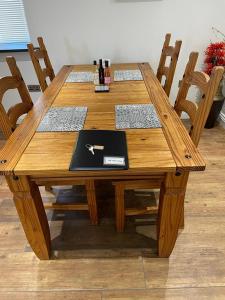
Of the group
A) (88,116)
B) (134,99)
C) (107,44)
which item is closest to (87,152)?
(88,116)

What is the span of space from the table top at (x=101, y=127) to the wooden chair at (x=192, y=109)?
9cm

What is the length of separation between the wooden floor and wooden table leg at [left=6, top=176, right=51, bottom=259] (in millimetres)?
147

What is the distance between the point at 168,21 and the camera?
2.45 meters

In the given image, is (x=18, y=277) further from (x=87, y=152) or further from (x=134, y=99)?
(x=134, y=99)

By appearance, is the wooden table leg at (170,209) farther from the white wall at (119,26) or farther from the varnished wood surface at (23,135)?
the white wall at (119,26)

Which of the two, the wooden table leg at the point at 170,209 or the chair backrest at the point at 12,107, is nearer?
the wooden table leg at the point at 170,209

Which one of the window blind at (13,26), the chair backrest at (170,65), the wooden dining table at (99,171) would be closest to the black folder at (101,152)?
the wooden dining table at (99,171)

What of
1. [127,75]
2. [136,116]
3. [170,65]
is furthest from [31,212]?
[170,65]

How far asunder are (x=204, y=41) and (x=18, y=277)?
2.72m

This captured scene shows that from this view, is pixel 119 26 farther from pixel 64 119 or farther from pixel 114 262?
pixel 114 262

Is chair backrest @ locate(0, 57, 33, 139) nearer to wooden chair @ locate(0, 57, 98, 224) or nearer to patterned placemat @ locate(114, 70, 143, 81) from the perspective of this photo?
wooden chair @ locate(0, 57, 98, 224)

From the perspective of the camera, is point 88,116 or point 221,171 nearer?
point 88,116

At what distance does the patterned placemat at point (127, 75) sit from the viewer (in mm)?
1942

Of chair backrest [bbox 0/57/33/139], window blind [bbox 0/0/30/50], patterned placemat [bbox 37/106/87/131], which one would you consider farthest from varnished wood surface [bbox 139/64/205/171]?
window blind [bbox 0/0/30/50]
